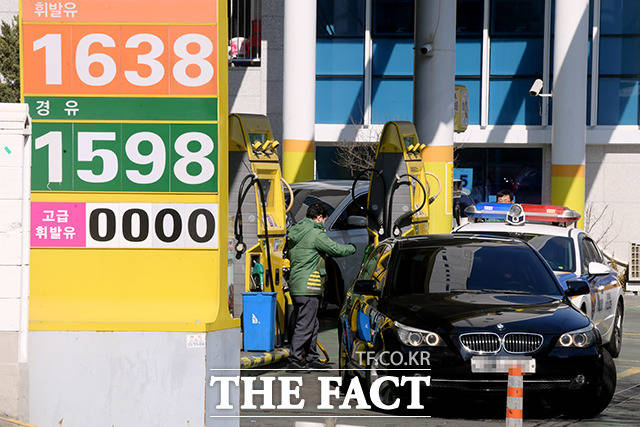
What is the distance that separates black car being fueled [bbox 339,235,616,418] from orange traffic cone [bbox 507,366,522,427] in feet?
7.25

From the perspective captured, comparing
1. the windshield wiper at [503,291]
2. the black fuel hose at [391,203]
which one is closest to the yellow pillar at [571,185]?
the black fuel hose at [391,203]

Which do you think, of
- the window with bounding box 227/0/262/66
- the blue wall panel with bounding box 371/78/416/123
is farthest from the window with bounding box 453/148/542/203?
the window with bounding box 227/0/262/66

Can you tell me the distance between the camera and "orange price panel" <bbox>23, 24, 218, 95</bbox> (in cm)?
791

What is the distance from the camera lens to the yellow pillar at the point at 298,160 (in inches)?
1027

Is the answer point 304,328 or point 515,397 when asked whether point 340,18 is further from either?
point 515,397

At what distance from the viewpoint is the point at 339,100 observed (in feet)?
111

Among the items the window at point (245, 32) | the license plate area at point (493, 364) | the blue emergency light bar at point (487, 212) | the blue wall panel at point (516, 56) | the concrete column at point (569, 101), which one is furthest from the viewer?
the window at point (245, 32)

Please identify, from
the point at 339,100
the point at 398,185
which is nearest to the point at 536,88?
the point at 339,100

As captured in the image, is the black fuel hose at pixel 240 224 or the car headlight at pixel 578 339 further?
the black fuel hose at pixel 240 224

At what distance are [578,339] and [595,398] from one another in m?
0.53

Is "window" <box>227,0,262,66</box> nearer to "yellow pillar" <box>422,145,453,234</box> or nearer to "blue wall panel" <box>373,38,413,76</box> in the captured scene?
"blue wall panel" <box>373,38,413,76</box>

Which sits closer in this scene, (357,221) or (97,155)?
(97,155)

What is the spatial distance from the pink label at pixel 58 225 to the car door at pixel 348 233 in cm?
901

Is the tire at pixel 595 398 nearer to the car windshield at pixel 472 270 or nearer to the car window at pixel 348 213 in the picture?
the car windshield at pixel 472 270
